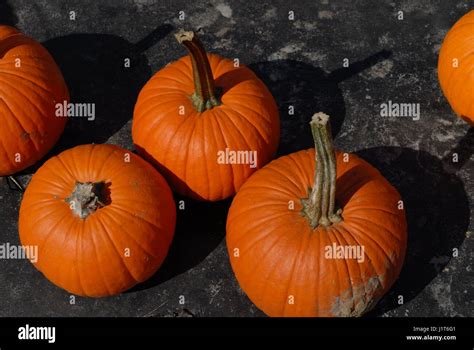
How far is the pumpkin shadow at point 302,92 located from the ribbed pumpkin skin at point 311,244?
977mm

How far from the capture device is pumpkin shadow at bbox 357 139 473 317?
489 cm

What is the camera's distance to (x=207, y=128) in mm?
4777

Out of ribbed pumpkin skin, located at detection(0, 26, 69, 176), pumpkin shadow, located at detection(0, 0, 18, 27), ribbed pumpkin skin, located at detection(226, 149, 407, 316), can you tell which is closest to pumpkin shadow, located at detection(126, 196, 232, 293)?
ribbed pumpkin skin, located at detection(226, 149, 407, 316)

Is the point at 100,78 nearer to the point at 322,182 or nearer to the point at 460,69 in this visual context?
the point at 322,182

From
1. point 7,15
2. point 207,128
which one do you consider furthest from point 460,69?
point 7,15

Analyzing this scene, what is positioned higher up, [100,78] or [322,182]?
[100,78]

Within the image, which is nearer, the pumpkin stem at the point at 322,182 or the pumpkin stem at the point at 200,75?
the pumpkin stem at the point at 322,182

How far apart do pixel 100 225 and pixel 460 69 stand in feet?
8.98

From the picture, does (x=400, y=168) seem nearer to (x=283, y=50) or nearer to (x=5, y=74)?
(x=283, y=50)

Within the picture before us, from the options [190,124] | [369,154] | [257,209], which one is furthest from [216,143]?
[369,154]

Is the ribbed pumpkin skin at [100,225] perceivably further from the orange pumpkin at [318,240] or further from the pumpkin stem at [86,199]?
the orange pumpkin at [318,240]

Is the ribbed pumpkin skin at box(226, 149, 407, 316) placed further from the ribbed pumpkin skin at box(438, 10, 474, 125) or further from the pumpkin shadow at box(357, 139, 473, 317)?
the ribbed pumpkin skin at box(438, 10, 474, 125)

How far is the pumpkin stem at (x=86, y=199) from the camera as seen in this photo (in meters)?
4.39

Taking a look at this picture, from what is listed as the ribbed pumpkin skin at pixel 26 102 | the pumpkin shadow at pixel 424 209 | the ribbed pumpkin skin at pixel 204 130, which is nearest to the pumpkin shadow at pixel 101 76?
the ribbed pumpkin skin at pixel 26 102
